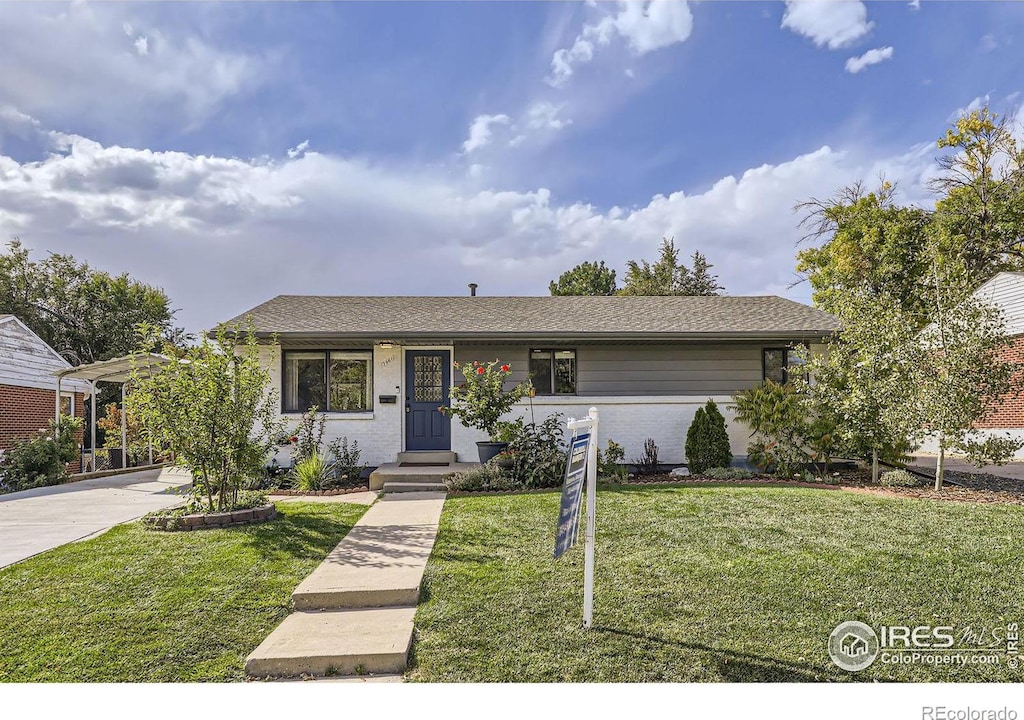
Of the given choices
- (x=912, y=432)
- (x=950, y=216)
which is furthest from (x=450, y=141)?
(x=950, y=216)

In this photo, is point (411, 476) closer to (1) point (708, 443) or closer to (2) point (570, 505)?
(1) point (708, 443)

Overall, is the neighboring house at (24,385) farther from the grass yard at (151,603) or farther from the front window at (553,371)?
the front window at (553,371)

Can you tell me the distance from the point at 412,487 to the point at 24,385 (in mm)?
11396

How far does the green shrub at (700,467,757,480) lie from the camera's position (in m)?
8.94

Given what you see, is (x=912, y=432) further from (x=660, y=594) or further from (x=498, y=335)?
(x=498, y=335)

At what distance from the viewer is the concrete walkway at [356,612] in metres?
3.16

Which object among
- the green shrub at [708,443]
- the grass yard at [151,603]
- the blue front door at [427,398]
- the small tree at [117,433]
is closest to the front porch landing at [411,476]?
the blue front door at [427,398]

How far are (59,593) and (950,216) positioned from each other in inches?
861

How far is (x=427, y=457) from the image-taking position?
10.3 meters

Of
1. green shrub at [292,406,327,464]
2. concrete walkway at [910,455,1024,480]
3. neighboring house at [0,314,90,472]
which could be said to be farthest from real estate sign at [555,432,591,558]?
neighboring house at [0,314,90,472]

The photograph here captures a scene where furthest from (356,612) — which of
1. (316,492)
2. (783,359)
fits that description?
(783,359)

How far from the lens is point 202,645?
3334 millimetres

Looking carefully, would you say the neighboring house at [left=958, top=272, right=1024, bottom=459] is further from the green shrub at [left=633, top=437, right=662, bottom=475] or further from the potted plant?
the potted plant

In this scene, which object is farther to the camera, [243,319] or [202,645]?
[243,319]
